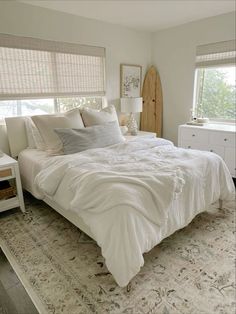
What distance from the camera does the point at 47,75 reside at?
123 inches

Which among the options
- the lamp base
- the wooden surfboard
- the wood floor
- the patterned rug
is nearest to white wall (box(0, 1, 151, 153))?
the wooden surfboard

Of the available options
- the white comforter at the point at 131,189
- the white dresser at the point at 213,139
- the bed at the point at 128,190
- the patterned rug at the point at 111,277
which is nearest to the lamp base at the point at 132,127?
the white dresser at the point at 213,139

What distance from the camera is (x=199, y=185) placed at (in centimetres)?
206

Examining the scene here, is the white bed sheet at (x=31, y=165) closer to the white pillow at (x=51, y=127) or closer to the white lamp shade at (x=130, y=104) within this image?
the white pillow at (x=51, y=127)

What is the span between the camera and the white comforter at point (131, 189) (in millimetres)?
1459

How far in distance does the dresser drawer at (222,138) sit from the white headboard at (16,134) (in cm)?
259

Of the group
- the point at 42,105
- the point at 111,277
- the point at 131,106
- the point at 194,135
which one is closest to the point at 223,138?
the point at 194,135

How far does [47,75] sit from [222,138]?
257 centimetres

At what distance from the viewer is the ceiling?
9.25ft

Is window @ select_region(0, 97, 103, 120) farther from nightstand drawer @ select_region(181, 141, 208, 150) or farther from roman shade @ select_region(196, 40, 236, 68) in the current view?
roman shade @ select_region(196, 40, 236, 68)

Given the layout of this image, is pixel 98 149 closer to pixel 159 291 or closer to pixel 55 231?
pixel 55 231

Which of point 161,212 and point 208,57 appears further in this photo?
point 208,57

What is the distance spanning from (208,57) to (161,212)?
297cm

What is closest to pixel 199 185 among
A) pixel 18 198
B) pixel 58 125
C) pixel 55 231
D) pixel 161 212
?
pixel 161 212
